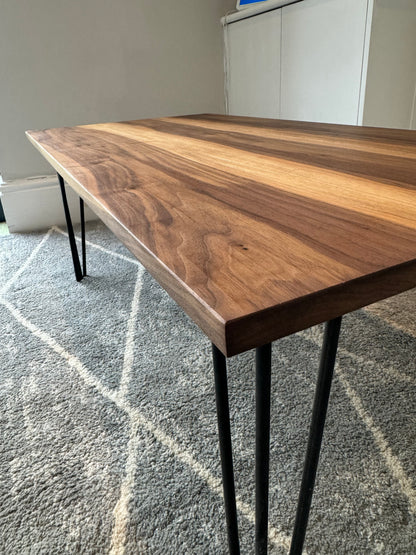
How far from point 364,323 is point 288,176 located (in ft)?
2.16

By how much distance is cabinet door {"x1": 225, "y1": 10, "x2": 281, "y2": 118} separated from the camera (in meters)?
1.85

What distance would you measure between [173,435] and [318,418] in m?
0.43

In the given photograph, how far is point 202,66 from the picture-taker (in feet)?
7.11

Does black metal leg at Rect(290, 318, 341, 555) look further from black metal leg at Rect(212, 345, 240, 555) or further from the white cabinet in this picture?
the white cabinet

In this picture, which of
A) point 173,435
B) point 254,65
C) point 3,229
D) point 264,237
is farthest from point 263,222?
point 3,229

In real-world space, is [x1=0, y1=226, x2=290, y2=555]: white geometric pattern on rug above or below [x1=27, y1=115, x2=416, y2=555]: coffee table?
below

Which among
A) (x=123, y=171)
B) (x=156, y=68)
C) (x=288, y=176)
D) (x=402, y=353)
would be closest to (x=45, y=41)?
(x=156, y=68)

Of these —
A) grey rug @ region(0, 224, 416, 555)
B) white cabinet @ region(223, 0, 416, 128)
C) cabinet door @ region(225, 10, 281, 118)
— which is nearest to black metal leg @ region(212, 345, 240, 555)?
grey rug @ region(0, 224, 416, 555)

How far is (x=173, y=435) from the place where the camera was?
2.51 ft

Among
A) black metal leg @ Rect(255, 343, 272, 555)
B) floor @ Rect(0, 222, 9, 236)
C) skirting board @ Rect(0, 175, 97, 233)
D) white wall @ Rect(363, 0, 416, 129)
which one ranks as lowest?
floor @ Rect(0, 222, 9, 236)

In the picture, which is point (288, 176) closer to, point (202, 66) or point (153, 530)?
point (153, 530)

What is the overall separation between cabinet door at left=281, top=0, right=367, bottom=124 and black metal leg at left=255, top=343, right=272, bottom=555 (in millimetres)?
1457

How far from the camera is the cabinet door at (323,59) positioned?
146 centimetres

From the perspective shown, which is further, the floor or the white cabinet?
the floor
